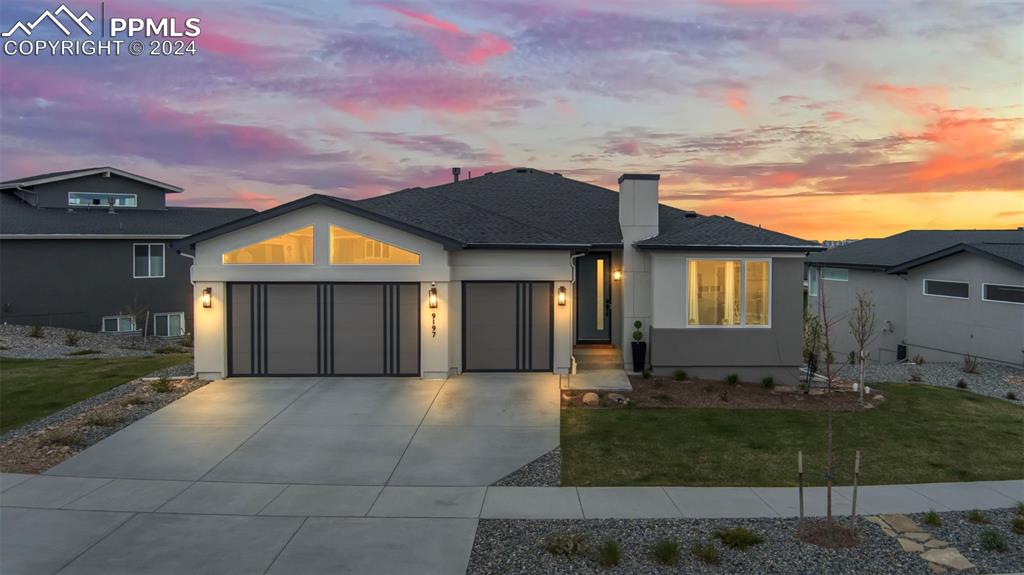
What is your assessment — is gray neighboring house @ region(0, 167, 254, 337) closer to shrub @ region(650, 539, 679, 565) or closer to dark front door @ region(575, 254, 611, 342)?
dark front door @ region(575, 254, 611, 342)

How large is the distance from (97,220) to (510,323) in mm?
21456

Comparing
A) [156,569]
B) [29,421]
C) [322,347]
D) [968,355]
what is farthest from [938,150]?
[29,421]

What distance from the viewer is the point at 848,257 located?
2883 centimetres

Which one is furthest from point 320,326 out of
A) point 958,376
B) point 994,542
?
point 958,376

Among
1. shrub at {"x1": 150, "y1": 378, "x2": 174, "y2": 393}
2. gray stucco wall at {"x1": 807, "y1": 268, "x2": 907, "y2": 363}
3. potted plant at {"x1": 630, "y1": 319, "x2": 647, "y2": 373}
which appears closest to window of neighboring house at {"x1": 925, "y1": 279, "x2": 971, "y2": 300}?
gray stucco wall at {"x1": 807, "y1": 268, "x2": 907, "y2": 363}

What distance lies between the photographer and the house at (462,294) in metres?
14.5

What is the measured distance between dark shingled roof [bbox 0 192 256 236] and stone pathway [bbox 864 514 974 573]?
89.0ft

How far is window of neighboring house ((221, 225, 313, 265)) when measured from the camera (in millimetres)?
14539

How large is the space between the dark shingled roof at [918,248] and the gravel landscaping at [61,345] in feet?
89.3

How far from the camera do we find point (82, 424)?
10906mm

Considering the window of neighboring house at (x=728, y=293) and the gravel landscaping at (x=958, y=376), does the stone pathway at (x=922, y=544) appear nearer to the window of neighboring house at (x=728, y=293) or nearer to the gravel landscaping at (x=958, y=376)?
the window of neighboring house at (x=728, y=293)

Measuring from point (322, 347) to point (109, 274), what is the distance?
16328 millimetres

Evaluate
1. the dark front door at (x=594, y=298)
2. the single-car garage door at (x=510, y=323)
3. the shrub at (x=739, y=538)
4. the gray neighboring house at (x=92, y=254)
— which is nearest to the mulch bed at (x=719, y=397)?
the single-car garage door at (x=510, y=323)

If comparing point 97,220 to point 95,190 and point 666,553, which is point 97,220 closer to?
point 95,190
